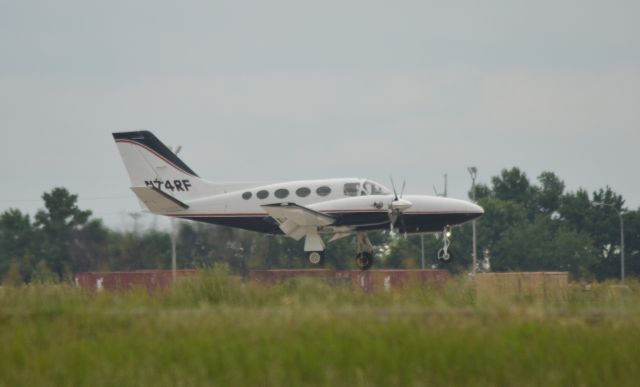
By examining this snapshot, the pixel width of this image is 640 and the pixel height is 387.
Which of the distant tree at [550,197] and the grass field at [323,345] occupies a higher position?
the distant tree at [550,197]

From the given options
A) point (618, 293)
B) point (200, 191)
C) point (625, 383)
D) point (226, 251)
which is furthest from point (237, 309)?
point (226, 251)

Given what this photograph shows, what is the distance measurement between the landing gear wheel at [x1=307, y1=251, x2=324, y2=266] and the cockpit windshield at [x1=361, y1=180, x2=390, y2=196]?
256 centimetres

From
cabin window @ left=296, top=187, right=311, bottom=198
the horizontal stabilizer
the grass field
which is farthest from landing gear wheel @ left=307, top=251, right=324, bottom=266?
the grass field

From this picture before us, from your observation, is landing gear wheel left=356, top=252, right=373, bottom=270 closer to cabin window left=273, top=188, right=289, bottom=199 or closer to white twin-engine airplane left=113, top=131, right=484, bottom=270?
white twin-engine airplane left=113, top=131, right=484, bottom=270

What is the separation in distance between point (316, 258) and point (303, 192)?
2.34m

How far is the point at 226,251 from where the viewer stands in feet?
181

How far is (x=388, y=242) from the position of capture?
7756 centimetres

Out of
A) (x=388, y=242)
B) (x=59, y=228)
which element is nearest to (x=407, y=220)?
(x=59, y=228)

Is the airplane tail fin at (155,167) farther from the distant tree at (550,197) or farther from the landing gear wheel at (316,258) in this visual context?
the distant tree at (550,197)

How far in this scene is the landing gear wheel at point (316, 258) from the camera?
4300 cm

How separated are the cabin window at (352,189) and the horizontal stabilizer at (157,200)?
5931 millimetres

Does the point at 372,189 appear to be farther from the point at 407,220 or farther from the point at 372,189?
the point at 407,220

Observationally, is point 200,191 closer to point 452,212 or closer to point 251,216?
point 251,216

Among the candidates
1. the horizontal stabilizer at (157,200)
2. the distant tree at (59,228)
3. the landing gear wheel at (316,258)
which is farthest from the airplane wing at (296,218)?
the distant tree at (59,228)
